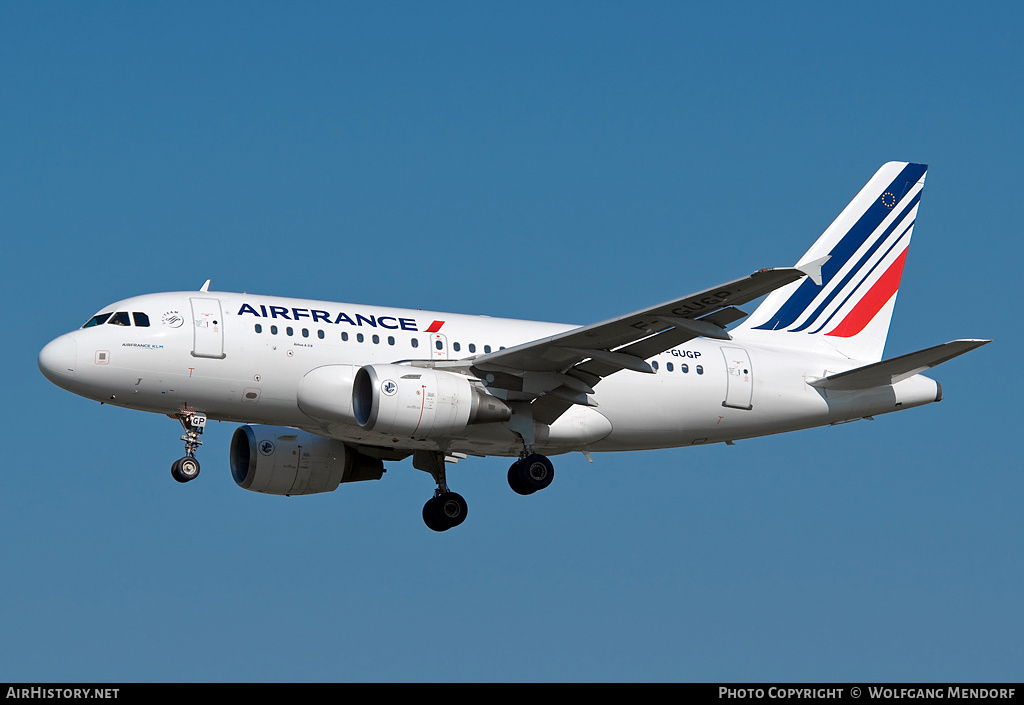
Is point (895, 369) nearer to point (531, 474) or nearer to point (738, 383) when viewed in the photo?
point (738, 383)

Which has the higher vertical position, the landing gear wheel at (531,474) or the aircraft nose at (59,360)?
the aircraft nose at (59,360)

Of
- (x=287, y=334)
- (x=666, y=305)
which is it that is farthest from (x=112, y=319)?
(x=666, y=305)

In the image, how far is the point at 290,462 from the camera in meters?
37.9

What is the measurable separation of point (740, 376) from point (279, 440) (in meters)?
11.9

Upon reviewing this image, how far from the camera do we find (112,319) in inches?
1302

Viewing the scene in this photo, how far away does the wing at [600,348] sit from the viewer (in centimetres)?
3066

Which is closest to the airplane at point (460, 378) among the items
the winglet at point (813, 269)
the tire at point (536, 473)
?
the tire at point (536, 473)

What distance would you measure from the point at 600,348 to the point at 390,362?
16.1ft

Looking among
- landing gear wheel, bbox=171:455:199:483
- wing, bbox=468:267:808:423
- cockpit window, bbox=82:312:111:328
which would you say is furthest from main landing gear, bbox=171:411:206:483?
wing, bbox=468:267:808:423

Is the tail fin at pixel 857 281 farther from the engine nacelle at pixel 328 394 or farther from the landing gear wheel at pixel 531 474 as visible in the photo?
the engine nacelle at pixel 328 394

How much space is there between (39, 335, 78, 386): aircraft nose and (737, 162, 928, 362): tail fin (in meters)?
17.8

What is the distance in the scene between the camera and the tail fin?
40.4 m

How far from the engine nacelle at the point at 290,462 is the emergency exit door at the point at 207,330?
18.6 ft

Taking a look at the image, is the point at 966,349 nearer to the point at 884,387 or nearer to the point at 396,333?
the point at 884,387
